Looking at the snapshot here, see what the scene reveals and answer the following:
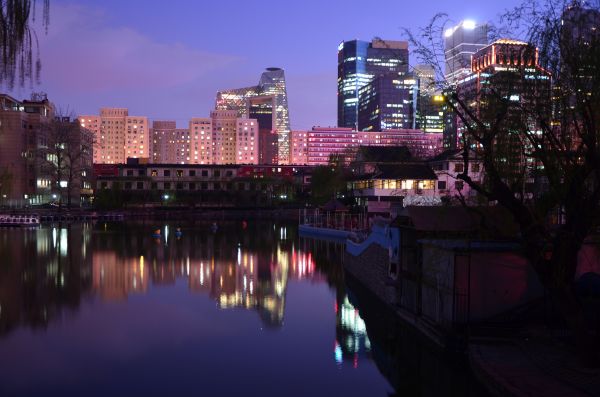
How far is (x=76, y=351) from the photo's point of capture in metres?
17.1

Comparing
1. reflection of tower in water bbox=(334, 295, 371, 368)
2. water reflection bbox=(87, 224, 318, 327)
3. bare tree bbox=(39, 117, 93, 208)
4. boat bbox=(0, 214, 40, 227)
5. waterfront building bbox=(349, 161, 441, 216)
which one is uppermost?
bare tree bbox=(39, 117, 93, 208)

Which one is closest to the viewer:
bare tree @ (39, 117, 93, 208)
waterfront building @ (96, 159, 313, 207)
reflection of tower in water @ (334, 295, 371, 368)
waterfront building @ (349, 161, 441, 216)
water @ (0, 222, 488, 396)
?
water @ (0, 222, 488, 396)

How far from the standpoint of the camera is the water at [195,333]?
14.6 m

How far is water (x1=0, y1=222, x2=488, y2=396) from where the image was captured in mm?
14555

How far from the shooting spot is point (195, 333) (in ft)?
64.4

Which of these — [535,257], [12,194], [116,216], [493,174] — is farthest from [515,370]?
[12,194]

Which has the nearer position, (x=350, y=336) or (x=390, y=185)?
(x=350, y=336)

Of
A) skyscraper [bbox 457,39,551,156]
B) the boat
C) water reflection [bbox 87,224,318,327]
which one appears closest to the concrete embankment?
water reflection [bbox 87,224,318,327]

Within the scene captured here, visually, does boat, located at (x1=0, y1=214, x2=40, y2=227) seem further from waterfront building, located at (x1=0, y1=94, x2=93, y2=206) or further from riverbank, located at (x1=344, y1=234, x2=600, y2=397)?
riverbank, located at (x1=344, y1=234, x2=600, y2=397)

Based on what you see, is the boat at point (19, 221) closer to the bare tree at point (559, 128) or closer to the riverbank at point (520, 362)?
the riverbank at point (520, 362)

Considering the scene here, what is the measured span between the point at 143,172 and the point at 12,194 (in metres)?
24.9

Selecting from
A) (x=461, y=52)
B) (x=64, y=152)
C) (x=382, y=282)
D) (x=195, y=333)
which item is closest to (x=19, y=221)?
(x=64, y=152)

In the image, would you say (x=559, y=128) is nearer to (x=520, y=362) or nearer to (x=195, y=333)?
(x=520, y=362)

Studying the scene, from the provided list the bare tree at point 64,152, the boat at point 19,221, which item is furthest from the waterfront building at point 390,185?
the bare tree at point 64,152
